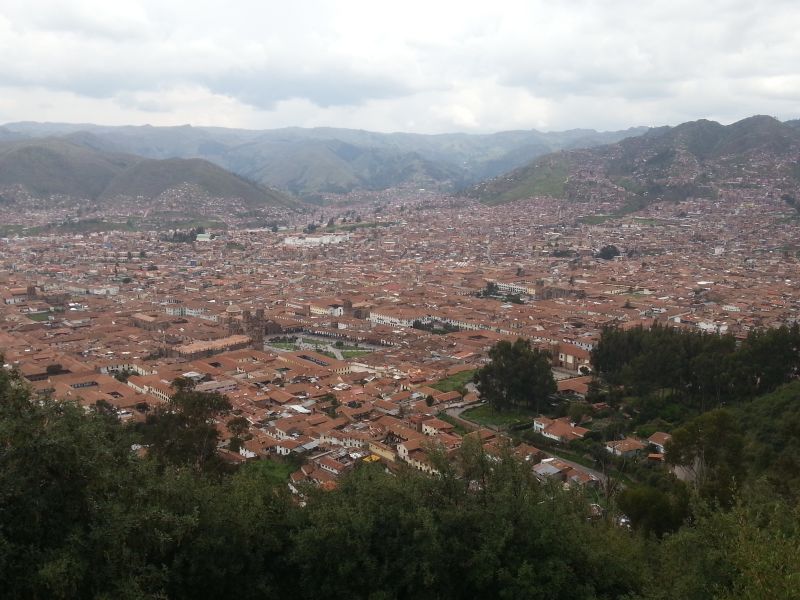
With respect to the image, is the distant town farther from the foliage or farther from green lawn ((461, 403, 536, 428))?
the foliage

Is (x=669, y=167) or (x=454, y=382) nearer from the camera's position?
(x=454, y=382)

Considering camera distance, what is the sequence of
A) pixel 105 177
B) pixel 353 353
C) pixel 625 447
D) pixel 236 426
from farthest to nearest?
pixel 105 177 → pixel 353 353 → pixel 625 447 → pixel 236 426

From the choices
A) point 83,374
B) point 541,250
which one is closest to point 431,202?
point 541,250

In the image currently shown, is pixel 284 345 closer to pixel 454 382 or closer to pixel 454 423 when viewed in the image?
pixel 454 382

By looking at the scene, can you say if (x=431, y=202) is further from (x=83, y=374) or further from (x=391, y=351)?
(x=83, y=374)

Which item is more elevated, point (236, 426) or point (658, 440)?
point (236, 426)

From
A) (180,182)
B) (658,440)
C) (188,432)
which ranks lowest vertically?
(658,440)

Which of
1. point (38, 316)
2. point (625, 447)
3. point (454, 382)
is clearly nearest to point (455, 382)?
point (454, 382)
